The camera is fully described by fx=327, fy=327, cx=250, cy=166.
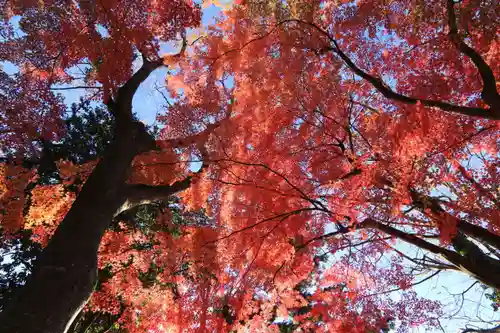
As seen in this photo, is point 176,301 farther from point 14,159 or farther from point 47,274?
point 14,159

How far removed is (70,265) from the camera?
3814 millimetres

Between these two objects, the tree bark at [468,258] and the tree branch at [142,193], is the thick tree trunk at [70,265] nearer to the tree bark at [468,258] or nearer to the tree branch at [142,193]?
the tree branch at [142,193]

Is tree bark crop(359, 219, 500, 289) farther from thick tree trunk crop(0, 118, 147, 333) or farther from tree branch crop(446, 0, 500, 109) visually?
thick tree trunk crop(0, 118, 147, 333)

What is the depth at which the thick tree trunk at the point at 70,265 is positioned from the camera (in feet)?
11.0

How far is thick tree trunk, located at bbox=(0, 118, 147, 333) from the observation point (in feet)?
11.0

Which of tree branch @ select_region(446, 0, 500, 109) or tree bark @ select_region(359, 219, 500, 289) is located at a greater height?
tree branch @ select_region(446, 0, 500, 109)

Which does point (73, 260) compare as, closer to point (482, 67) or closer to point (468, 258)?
point (468, 258)

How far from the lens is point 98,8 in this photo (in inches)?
275

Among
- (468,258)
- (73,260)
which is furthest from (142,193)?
(468,258)

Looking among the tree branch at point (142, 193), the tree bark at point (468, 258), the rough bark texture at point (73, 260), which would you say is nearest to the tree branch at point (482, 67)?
the tree bark at point (468, 258)

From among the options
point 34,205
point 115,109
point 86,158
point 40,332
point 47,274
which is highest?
point 86,158

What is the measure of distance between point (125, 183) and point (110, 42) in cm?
411

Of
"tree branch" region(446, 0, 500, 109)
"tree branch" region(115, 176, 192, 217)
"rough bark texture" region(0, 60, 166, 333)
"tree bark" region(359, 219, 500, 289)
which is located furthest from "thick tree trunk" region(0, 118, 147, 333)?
"tree branch" region(446, 0, 500, 109)

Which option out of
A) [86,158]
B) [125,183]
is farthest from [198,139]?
[86,158]
